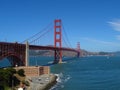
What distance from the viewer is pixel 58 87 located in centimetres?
4094

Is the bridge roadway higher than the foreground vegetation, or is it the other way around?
the bridge roadway

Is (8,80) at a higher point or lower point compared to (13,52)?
lower

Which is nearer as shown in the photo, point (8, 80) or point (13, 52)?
point (8, 80)

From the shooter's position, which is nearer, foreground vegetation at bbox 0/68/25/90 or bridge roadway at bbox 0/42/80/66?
foreground vegetation at bbox 0/68/25/90

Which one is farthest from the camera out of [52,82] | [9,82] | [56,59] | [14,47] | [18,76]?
[56,59]

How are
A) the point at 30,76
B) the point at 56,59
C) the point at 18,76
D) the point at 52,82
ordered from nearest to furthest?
the point at 18,76 < the point at 52,82 < the point at 30,76 < the point at 56,59

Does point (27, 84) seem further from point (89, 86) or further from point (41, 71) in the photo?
point (41, 71)

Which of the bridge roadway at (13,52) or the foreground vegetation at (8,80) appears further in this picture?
the bridge roadway at (13,52)

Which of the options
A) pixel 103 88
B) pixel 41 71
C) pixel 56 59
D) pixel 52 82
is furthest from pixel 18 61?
pixel 56 59

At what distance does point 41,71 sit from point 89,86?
9.93 metres

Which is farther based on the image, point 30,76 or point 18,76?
point 30,76

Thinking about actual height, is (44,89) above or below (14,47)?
below

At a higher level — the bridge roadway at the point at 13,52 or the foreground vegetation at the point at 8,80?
the bridge roadway at the point at 13,52

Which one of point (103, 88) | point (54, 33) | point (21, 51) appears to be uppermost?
point (54, 33)
